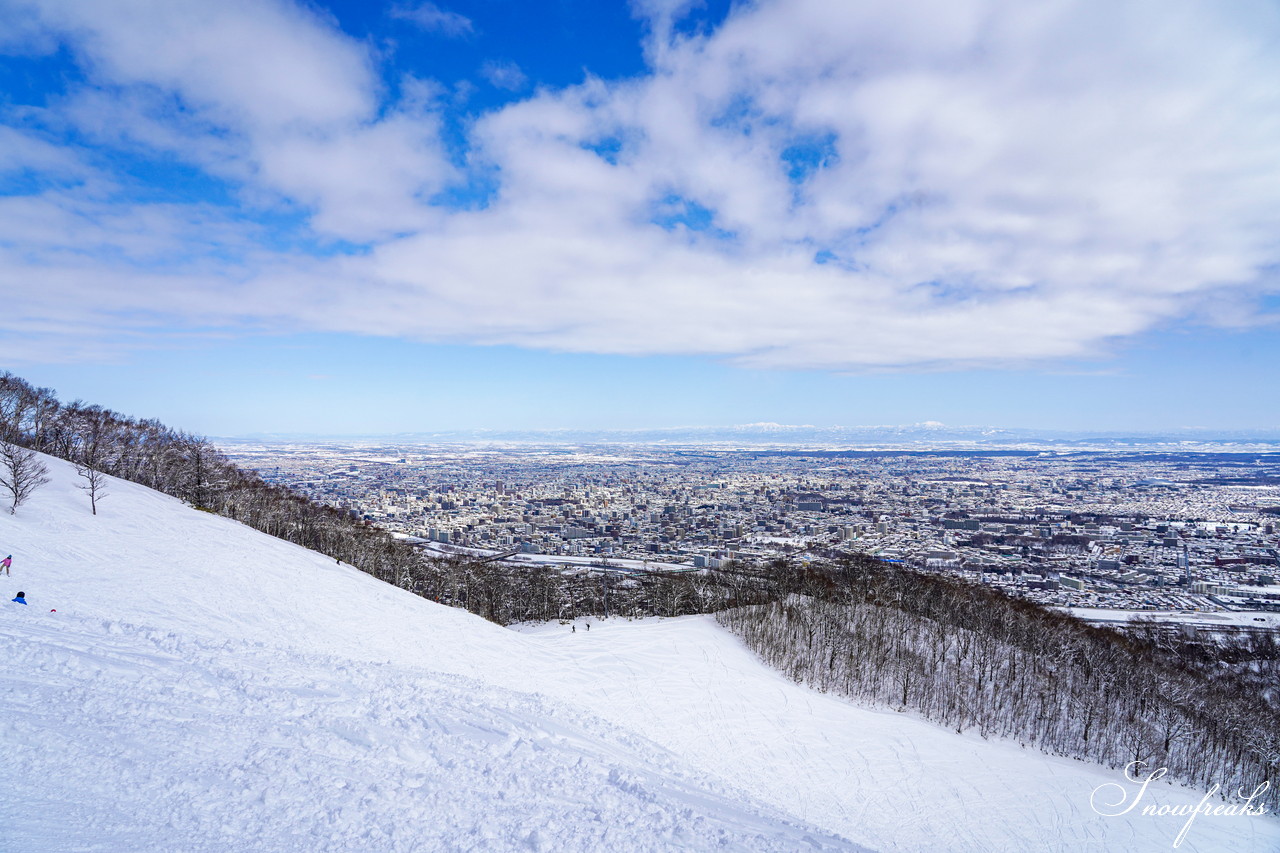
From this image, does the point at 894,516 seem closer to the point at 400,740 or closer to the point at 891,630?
the point at 891,630

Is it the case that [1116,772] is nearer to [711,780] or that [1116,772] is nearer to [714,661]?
[714,661]

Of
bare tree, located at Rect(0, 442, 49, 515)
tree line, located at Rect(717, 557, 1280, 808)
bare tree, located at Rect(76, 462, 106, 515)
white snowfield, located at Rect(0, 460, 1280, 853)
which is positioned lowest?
tree line, located at Rect(717, 557, 1280, 808)

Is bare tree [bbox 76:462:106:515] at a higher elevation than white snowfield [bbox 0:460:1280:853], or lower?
higher

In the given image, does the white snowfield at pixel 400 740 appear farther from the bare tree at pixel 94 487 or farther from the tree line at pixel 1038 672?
the tree line at pixel 1038 672

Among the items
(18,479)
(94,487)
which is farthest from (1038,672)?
(18,479)

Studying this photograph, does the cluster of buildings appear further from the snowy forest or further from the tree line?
the tree line

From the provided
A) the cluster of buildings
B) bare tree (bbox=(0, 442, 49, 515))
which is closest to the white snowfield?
bare tree (bbox=(0, 442, 49, 515))

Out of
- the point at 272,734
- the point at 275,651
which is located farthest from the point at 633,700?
the point at 272,734
